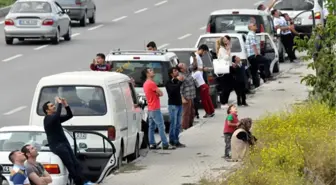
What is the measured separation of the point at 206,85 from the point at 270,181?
1123 cm

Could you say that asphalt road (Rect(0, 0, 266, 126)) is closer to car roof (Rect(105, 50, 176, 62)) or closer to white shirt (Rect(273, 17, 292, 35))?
car roof (Rect(105, 50, 176, 62))

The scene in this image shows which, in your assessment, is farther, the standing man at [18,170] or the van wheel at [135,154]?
the van wheel at [135,154]

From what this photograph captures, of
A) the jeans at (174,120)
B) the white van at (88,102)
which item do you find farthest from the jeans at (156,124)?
the white van at (88,102)

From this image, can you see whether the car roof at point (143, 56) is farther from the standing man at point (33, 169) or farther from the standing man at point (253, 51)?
the standing man at point (33, 169)

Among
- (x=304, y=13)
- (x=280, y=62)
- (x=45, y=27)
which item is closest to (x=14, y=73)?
(x=45, y=27)

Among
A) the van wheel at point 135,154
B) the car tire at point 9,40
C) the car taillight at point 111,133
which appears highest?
the car taillight at point 111,133

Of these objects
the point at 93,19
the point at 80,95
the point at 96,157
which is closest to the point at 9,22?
the point at 93,19

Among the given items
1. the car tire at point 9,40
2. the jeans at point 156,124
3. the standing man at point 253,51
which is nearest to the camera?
the jeans at point 156,124

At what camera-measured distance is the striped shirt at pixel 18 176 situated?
50.6 feet

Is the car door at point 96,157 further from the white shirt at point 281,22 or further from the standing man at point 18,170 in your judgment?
the white shirt at point 281,22

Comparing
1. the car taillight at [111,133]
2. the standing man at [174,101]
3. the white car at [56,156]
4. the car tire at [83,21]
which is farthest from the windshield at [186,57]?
the car tire at [83,21]

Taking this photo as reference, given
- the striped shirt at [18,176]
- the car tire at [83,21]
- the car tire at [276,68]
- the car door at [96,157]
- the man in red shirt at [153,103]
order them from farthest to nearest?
the car tire at [83,21] → the car tire at [276,68] → the man in red shirt at [153,103] → the car door at [96,157] → the striped shirt at [18,176]

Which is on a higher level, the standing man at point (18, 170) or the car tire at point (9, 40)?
the standing man at point (18, 170)

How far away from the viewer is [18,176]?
50.5 ft
